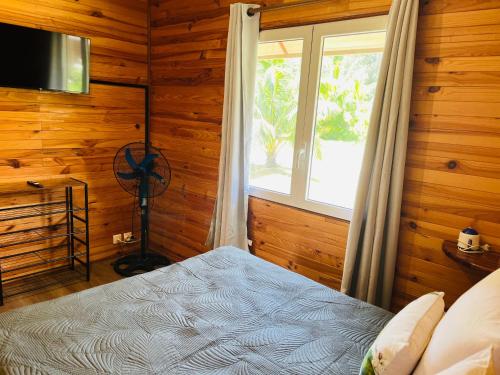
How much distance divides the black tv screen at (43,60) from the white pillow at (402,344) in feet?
9.84

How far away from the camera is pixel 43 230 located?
10.9 feet

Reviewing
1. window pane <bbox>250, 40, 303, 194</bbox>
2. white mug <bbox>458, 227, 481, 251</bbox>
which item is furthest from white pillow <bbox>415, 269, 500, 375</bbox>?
window pane <bbox>250, 40, 303, 194</bbox>

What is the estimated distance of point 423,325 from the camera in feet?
4.23

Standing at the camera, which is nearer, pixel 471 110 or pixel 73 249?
pixel 471 110

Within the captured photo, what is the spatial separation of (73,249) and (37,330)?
2188 mm

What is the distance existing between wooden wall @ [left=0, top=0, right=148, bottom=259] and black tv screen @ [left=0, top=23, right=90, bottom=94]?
0.20 meters

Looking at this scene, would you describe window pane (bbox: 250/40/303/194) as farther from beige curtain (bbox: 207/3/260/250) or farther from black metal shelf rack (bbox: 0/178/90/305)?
black metal shelf rack (bbox: 0/178/90/305)

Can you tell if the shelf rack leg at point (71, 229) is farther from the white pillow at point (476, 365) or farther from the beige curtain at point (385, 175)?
the white pillow at point (476, 365)

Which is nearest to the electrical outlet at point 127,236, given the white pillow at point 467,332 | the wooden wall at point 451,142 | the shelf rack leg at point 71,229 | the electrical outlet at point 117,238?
the electrical outlet at point 117,238

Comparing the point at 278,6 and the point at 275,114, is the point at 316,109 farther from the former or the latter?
the point at 278,6

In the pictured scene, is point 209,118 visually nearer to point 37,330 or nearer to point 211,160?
point 211,160

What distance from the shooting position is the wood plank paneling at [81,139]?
9.89 ft

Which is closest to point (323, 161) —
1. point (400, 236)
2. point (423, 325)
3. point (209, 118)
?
point (400, 236)

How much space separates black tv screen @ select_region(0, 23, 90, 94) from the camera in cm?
274
